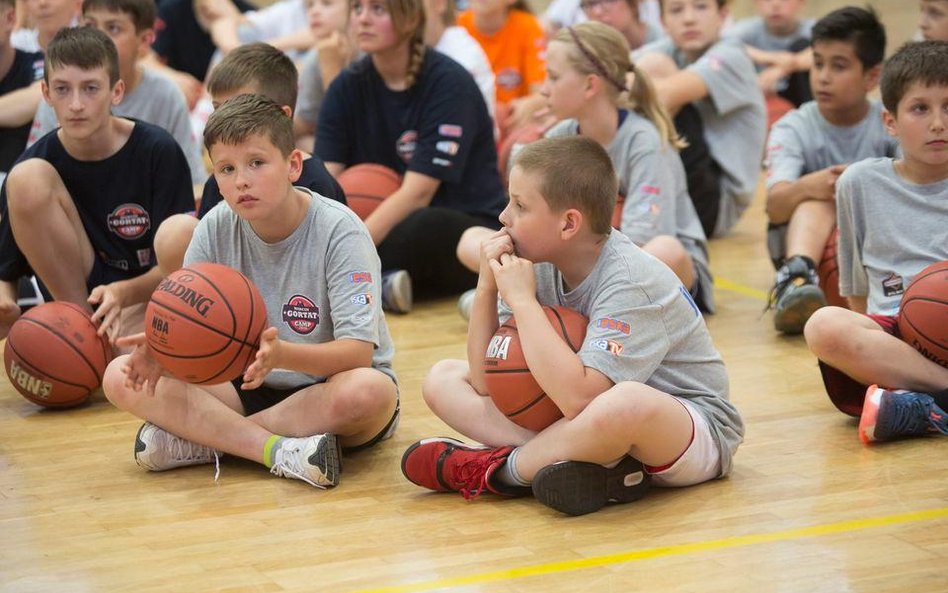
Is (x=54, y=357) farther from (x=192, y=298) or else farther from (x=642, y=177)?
(x=642, y=177)

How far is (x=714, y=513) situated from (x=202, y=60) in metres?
7.50

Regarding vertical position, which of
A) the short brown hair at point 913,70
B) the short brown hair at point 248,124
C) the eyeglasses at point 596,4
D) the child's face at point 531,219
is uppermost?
the short brown hair at point 913,70

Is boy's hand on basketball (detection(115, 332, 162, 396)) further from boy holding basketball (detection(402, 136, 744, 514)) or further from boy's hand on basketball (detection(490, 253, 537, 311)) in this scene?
boy's hand on basketball (detection(490, 253, 537, 311))

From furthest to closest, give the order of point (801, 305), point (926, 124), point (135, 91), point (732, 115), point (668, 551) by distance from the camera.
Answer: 1. point (732, 115)
2. point (135, 91)
3. point (801, 305)
4. point (926, 124)
5. point (668, 551)

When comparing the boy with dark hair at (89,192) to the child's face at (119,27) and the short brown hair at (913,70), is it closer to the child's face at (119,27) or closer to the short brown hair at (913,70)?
the child's face at (119,27)

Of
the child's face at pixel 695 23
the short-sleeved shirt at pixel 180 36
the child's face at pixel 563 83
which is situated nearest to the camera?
the child's face at pixel 563 83

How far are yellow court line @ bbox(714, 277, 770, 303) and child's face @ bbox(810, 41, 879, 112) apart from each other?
0.88m

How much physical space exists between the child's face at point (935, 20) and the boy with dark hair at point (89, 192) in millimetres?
3496

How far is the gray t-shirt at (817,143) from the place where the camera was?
17.2 ft

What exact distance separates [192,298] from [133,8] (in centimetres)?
275

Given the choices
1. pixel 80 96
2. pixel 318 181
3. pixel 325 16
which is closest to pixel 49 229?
pixel 80 96

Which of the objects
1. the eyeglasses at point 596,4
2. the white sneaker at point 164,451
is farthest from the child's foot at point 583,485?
the eyeglasses at point 596,4

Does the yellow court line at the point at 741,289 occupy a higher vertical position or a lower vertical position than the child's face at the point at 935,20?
lower

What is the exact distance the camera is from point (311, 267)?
3.62 meters
